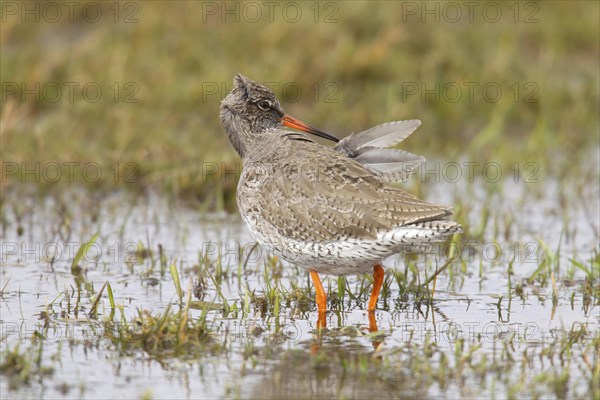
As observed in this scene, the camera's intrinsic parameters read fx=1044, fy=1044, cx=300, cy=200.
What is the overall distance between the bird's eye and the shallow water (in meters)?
1.15

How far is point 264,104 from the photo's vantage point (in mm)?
8273

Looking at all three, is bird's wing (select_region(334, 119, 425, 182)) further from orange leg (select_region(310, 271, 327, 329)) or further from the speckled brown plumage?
orange leg (select_region(310, 271, 327, 329))

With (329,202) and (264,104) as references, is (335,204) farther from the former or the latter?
(264,104)

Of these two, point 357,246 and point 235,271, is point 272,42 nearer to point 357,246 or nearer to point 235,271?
point 235,271

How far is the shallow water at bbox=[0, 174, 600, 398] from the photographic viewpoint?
5840mm

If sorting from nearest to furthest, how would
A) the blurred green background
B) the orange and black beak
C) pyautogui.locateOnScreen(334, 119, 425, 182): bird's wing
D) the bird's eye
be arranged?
1. pyautogui.locateOnScreen(334, 119, 425, 182): bird's wing
2. the bird's eye
3. the orange and black beak
4. the blurred green background

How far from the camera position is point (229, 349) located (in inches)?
251

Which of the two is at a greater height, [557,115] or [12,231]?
[557,115]

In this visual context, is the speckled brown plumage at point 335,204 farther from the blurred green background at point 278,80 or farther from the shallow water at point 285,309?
the blurred green background at point 278,80

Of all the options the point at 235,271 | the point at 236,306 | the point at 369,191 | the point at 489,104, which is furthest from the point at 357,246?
the point at 489,104

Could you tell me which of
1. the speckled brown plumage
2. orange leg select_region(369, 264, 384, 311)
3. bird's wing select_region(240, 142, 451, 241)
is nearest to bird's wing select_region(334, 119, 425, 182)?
the speckled brown plumage

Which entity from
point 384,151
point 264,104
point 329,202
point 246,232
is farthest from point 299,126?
point 246,232

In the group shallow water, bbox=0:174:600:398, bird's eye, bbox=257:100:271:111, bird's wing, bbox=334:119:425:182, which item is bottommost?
shallow water, bbox=0:174:600:398

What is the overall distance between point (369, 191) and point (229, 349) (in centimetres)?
159
